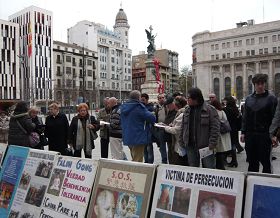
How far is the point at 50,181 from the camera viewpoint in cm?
442

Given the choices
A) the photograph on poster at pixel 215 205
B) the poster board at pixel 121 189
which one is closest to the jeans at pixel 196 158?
the poster board at pixel 121 189

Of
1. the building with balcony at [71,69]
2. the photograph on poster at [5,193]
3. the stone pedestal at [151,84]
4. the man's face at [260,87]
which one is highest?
the building with balcony at [71,69]

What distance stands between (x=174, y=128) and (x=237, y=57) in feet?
328

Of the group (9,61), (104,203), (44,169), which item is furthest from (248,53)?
(104,203)

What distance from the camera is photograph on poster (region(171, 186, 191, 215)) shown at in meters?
3.15

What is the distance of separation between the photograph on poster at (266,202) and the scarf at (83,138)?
530 centimetres

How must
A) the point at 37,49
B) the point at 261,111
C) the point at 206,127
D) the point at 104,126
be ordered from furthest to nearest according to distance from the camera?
the point at 37,49 < the point at 104,126 < the point at 261,111 < the point at 206,127

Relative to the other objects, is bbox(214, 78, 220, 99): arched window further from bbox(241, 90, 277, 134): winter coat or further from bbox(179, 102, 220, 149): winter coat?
bbox(179, 102, 220, 149): winter coat

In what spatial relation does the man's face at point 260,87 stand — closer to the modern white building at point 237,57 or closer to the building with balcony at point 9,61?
the building with balcony at point 9,61

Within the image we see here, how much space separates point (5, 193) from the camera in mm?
4832

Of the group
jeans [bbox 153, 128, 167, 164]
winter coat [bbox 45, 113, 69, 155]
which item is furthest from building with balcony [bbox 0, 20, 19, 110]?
winter coat [bbox 45, 113, 69, 155]

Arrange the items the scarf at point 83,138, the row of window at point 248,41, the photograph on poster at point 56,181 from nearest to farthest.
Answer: the photograph on poster at point 56,181, the scarf at point 83,138, the row of window at point 248,41

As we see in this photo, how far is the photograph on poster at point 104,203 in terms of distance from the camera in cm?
368

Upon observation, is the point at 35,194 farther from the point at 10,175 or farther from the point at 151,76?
the point at 151,76
